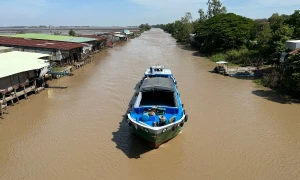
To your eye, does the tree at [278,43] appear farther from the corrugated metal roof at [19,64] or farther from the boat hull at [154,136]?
the corrugated metal roof at [19,64]

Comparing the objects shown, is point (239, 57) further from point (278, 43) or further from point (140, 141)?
point (140, 141)

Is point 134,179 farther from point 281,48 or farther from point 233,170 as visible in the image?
point 281,48

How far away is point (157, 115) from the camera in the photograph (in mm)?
10281

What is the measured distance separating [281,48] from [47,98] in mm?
17765

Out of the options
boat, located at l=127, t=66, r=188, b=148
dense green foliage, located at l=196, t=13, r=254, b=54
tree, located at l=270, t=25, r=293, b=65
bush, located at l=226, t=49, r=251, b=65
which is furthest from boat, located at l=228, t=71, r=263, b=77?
boat, located at l=127, t=66, r=188, b=148

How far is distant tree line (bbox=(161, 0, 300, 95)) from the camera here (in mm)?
17131

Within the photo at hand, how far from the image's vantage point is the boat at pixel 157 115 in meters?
9.38

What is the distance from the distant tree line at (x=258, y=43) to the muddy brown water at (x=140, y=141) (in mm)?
1837

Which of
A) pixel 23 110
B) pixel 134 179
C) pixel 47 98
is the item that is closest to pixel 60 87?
pixel 47 98

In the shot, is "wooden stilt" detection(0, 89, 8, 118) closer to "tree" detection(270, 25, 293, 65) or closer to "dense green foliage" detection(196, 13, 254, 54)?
"tree" detection(270, 25, 293, 65)

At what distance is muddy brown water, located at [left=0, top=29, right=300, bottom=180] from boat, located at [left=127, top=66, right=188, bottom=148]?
90 centimetres

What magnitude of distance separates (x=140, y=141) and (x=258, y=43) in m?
20.5

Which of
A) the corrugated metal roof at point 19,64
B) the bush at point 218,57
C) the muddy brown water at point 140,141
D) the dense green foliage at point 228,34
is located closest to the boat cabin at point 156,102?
the muddy brown water at point 140,141

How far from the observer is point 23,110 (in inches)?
575
